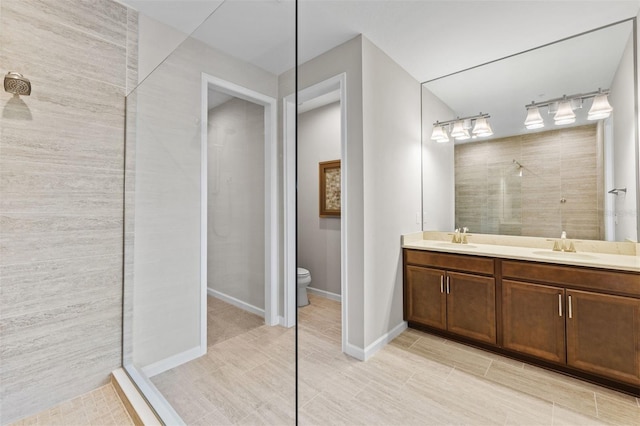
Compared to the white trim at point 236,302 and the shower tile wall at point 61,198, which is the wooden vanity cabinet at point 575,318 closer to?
the white trim at point 236,302

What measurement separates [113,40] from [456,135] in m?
2.95

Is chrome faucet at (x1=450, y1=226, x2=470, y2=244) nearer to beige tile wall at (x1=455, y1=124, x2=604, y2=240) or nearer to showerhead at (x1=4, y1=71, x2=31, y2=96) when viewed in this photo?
beige tile wall at (x1=455, y1=124, x2=604, y2=240)

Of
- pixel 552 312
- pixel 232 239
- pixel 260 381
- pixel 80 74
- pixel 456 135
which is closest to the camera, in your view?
pixel 260 381

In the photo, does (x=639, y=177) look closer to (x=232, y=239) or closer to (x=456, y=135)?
(x=456, y=135)

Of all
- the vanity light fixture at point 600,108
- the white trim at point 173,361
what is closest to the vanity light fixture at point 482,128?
the vanity light fixture at point 600,108

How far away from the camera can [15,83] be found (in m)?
1.39

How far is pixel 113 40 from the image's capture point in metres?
1.79

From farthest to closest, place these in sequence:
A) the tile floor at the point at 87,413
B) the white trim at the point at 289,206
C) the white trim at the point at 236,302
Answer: the tile floor at the point at 87,413
the white trim at the point at 236,302
the white trim at the point at 289,206

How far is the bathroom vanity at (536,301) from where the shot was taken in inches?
67.2

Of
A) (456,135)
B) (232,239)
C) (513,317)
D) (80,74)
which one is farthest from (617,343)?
(80,74)

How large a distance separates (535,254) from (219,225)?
2.31 metres

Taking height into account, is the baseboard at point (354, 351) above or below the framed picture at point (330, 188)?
below

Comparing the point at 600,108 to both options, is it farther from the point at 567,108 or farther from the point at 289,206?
the point at 289,206

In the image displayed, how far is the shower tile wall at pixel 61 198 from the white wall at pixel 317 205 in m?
2.21
